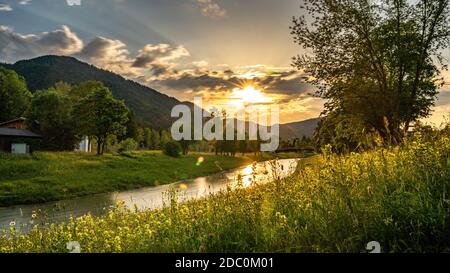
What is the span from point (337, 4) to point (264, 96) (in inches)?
429

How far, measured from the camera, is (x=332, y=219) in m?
4.40

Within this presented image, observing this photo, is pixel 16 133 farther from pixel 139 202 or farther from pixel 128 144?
pixel 128 144

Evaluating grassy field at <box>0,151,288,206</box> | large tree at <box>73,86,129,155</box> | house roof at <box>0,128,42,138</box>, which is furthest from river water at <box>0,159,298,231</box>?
house roof at <box>0,128,42,138</box>

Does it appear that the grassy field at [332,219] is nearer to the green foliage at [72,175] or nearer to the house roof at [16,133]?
the green foliage at [72,175]

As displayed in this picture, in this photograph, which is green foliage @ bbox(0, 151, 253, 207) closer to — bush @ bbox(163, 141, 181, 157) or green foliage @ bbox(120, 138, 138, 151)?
bush @ bbox(163, 141, 181, 157)

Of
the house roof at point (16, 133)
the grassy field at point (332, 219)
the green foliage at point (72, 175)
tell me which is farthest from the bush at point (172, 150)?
the grassy field at point (332, 219)

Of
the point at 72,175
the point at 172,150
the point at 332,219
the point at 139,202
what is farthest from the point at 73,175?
the point at 332,219

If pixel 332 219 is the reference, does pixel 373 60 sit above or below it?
above

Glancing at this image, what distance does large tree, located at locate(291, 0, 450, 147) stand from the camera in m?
12.7

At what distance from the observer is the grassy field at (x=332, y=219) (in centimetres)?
393

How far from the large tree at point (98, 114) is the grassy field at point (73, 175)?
2854 millimetres

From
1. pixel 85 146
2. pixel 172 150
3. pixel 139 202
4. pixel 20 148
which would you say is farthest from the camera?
pixel 172 150

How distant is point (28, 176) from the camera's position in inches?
1268

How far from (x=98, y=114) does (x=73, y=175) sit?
11462 mm
